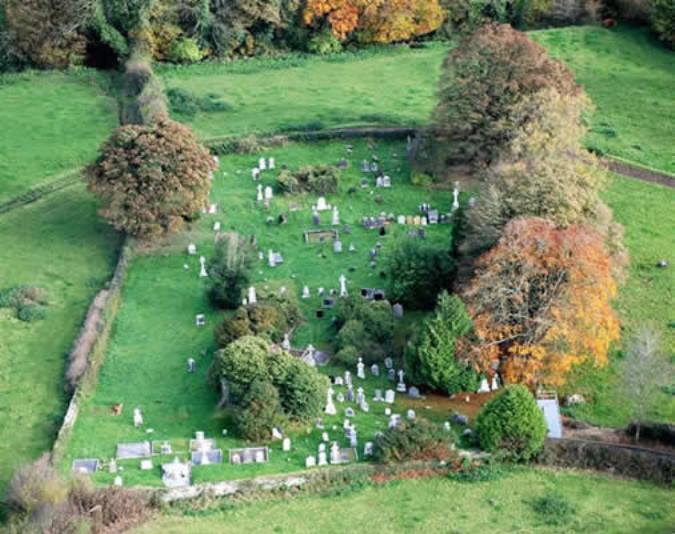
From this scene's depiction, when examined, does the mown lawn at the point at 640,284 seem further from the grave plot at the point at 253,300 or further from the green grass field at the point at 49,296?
the green grass field at the point at 49,296

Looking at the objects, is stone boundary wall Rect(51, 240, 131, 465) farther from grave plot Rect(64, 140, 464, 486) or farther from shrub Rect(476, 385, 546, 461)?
shrub Rect(476, 385, 546, 461)

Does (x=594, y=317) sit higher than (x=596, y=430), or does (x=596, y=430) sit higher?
(x=594, y=317)

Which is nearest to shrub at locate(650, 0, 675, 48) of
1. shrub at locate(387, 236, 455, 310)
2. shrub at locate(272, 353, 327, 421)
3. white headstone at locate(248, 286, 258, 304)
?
shrub at locate(387, 236, 455, 310)

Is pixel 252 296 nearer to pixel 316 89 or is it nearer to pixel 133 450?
pixel 133 450

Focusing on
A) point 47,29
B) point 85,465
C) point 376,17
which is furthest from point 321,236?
point 47,29

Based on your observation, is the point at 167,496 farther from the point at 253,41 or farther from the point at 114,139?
the point at 253,41

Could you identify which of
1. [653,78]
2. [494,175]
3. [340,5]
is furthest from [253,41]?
[494,175]
